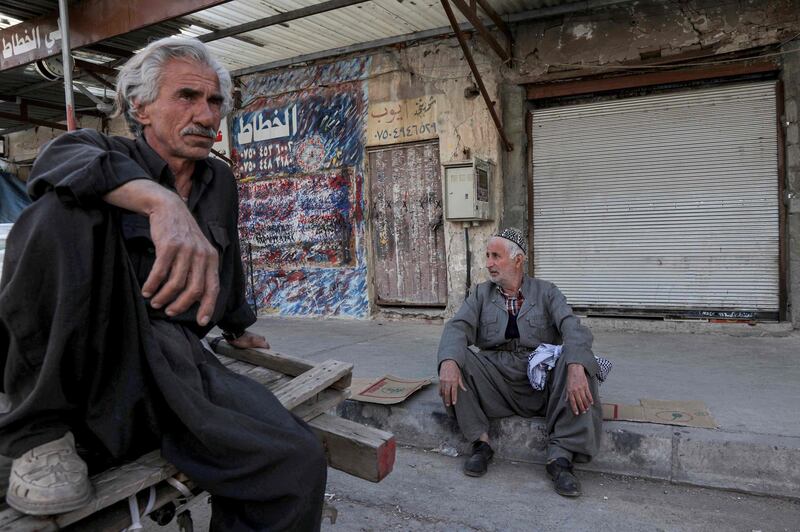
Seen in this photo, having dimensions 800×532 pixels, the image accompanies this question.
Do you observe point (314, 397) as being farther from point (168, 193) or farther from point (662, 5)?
point (662, 5)

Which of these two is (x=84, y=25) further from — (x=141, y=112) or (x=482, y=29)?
(x=141, y=112)

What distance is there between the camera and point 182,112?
1.60 metres

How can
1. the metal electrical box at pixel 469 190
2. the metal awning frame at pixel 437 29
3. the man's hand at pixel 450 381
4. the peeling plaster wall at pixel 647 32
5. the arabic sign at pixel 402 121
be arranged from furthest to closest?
the arabic sign at pixel 402 121
the metal electrical box at pixel 469 190
the peeling plaster wall at pixel 647 32
the metal awning frame at pixel 437 29
the man's hand at pixel 450 381

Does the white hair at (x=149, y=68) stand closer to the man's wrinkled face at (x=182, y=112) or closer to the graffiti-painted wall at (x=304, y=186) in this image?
the man's wrinkled face at (x=182, y=112)

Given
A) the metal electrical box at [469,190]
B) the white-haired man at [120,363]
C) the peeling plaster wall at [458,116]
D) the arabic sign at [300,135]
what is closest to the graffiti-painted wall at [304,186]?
the arabic sign at [300,135]

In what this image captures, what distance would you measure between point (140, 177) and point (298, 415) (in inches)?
32.0

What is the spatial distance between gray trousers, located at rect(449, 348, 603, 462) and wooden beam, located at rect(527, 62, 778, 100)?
3.86 meters

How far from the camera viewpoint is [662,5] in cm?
556

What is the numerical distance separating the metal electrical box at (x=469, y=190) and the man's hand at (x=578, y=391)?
3447mm

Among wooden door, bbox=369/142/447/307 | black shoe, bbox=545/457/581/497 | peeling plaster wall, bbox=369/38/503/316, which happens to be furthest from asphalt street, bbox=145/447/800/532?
wooden door, bbox=369/142/447/307

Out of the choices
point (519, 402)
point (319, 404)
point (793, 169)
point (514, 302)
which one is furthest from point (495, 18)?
point (319, 404)

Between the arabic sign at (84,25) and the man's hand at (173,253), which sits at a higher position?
the arabic sign at (84,25)

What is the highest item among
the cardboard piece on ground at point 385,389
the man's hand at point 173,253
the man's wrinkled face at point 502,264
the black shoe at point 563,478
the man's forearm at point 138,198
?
the man's forearm at point 138,198

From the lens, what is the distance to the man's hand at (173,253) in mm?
1172
